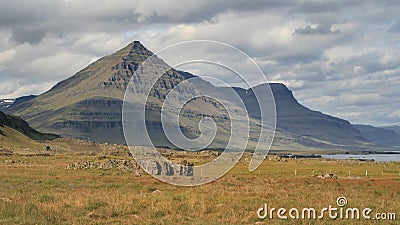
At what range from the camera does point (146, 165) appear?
77.2 meters

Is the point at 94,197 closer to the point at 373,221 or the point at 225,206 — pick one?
the point at 225,206

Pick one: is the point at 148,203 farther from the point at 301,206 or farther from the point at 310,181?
the point at 310,181

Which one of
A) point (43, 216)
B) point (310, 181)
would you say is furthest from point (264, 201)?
point (310, 181)

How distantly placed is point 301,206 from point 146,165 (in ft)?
156

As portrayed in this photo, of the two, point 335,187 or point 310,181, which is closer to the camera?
point 335,187

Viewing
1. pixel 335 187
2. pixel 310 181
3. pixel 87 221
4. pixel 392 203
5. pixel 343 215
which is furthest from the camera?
pixel 310 181

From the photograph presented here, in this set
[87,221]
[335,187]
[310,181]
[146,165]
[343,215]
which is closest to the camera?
[87,221]

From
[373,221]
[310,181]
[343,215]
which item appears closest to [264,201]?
[343,215]

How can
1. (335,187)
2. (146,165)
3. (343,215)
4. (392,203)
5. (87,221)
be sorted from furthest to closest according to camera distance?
(146,165), (335,187), (392,203), (343,215), (87,221)

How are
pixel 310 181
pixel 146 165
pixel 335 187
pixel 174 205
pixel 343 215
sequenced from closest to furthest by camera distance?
pixel 343 215 → pixel 174 205 → pixel 335 187 → pixel 310 181 → pixel 146 165

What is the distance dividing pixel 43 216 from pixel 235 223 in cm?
974

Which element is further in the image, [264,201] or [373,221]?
[264,201]

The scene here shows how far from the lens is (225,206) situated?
31234 mm

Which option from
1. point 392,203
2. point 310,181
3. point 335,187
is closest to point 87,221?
point 392,203
